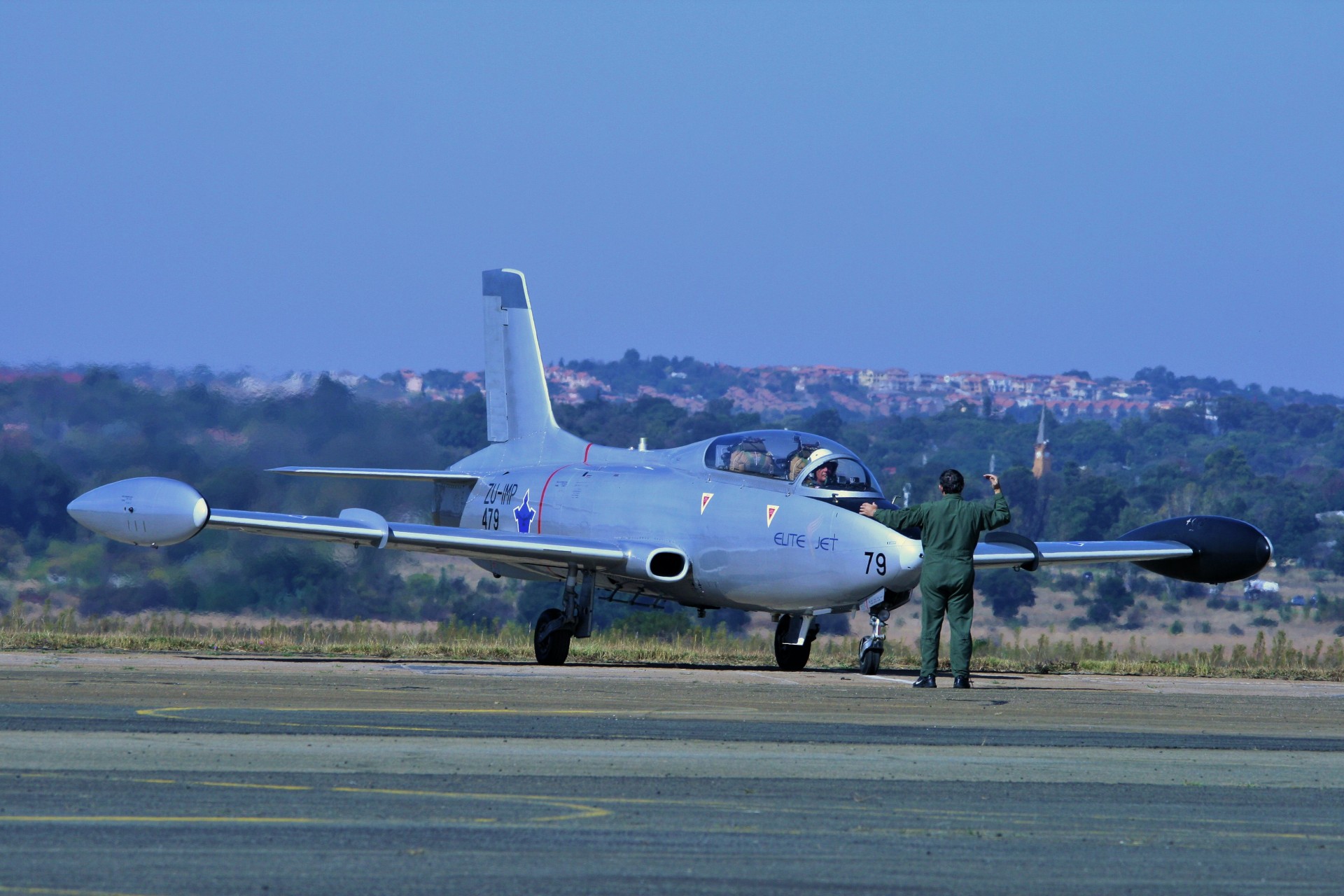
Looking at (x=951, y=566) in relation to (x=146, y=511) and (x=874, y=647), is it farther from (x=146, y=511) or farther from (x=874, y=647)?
(x=146, y=511)

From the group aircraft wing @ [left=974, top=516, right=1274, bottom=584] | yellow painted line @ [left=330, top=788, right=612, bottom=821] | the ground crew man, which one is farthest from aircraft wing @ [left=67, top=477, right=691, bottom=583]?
yellow painted line @ [left=330, top=788, right=612, bottom=821]

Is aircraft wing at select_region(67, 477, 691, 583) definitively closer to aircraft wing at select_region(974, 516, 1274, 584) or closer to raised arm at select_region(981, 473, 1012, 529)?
aircraft wing at select_region(974, 516, 1274, 584)

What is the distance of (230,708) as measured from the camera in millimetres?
11180

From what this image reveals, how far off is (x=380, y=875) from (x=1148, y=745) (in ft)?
20.2

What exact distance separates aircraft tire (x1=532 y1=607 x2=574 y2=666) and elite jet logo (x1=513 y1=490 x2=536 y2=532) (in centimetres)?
344

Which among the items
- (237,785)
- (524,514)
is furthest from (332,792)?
(524,514)

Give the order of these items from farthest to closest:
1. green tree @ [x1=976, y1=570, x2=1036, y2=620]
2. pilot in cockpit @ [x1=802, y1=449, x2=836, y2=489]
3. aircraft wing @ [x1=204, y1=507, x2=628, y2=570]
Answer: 1. green tree @ [x1=976, y1=570, x2=1036, y2=620]
2. aircraft wing @ [x1=204, y1=507, x2=628, y2=570]
3. pilot in cockpit @ [x1=802, y1=449, x2=836, y2=489]

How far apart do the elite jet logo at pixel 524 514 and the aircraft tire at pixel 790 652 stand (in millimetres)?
5190

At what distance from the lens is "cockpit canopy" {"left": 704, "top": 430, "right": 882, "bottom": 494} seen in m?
18.6

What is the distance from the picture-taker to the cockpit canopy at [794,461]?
18609 millimetres

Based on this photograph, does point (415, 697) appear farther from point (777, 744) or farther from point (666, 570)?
point (666, 570)

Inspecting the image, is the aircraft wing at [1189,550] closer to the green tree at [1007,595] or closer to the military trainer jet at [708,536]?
the military trainer jet at [708,536]

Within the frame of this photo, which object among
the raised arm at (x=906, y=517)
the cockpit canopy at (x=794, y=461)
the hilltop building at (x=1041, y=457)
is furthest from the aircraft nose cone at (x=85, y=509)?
the hilltop building at (x=1041, y=457)

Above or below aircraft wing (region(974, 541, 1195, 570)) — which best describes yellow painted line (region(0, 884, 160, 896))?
below
